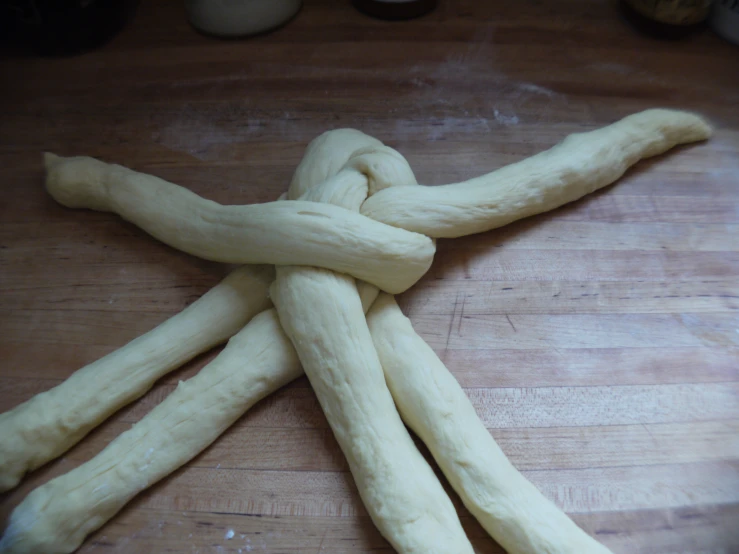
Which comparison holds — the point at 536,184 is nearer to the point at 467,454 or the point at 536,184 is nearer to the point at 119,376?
the point at 467,454

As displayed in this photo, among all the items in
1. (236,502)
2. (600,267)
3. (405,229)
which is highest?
(405,229)

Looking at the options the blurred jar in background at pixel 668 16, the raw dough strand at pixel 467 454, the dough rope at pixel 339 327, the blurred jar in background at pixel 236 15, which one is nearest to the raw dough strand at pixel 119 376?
the dough rope at pixel 339 327

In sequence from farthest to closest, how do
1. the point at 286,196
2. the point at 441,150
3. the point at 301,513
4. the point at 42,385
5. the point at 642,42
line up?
1. the point at 642,42
2. the point at 441,150
3. the point at 286,196
4. the point at 42,385
5. the point at 301,513

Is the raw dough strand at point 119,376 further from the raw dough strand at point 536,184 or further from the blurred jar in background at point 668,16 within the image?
the blurred jar in background at point 668,16

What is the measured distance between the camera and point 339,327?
2.86 feet

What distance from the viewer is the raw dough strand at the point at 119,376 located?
0.84 metres

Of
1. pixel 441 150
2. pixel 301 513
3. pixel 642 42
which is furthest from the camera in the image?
pixel 642 42

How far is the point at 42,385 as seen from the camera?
0.96m

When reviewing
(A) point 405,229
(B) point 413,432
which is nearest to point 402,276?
(A) point 405,229

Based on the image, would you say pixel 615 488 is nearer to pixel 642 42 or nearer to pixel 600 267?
pixel 600 267

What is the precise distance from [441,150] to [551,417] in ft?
2.13

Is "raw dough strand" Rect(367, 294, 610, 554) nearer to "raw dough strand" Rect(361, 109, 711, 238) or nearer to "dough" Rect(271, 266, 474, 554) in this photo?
"dough" Rect(271, 266, 474, 554)

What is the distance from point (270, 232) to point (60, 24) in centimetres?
94

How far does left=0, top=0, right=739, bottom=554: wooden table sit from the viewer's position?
870 mm
